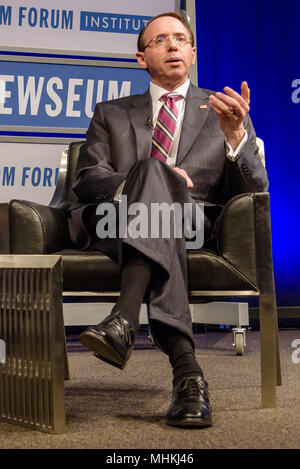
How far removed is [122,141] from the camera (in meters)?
1.67

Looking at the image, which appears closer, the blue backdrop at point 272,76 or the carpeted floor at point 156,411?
the carpeted floor at point 156,411

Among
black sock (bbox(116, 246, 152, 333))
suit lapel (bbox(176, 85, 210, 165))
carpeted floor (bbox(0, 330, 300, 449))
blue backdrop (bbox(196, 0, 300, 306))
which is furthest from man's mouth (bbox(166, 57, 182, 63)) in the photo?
blue backdrop (bbox(196, 0, 300, 306))

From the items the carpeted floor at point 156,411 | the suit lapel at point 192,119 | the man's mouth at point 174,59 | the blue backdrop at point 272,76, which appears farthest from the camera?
the blue backdrop at point 272,76

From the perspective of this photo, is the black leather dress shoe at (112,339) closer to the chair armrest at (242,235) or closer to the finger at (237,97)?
the chair armrest at (242,235)

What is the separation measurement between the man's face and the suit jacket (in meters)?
0.07

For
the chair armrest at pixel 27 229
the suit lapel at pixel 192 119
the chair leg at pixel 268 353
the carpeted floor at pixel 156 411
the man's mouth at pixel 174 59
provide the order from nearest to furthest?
the carpeted floor at pixel 156 411 < the chair leg at pixel 268 353 < the chair armrest at pixel 27 229 < the suit lapel at pixel 192 119 < the man's mouth at pixel 174 59

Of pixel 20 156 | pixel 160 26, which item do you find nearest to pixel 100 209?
pixel 160 26

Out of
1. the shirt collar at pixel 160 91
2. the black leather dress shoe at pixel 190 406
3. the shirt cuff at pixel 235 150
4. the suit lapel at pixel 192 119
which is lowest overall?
the black leather dress shoe at pixel 190 406

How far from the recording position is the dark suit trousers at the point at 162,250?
120 cm

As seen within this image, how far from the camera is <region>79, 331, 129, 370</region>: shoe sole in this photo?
1.05 m

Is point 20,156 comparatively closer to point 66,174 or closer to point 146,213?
point 66,174

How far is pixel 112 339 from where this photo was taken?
1.06 m

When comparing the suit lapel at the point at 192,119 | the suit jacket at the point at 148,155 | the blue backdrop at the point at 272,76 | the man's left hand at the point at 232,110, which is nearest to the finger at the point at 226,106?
the man's left hand at the point at 232,110

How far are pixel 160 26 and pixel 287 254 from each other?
6.34 ft
